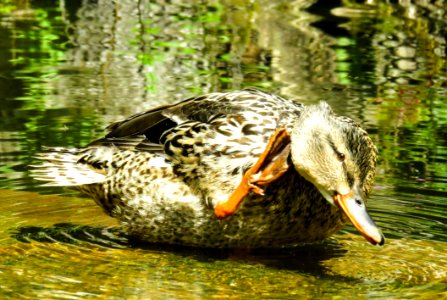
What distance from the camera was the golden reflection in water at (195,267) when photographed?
5.39m

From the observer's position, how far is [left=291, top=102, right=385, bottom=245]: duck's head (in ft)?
17.5

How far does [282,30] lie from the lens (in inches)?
551

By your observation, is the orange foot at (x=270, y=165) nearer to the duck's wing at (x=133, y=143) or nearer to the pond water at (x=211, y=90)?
the pond water at (x=211, y=90)

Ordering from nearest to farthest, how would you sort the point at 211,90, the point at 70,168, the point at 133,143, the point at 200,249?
the point at 200,249, the point at 133,143, the point at 70,168, the point at 211,90

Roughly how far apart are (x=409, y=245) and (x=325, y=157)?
1.23m

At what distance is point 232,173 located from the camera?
19.2 feet

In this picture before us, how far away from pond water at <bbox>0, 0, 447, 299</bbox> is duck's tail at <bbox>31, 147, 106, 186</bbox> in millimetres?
282

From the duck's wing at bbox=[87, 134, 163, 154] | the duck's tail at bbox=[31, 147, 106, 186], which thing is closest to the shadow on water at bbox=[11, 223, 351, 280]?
the duck's tail at bbox=[31, 147, 106, 186]

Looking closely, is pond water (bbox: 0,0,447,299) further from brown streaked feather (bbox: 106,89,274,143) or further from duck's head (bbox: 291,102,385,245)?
brown streaked feather (bbox: 106,89,274,143)

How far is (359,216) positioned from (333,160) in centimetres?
30

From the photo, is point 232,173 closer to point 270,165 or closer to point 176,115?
point 270,165

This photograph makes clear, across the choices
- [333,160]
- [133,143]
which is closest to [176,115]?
[133,143]

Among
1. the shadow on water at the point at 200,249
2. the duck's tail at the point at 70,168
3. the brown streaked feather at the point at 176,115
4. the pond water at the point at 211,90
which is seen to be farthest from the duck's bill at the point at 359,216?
the duck's tail at the point at 70,168

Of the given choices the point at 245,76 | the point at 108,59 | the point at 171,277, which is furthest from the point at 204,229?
the point at 108,59
